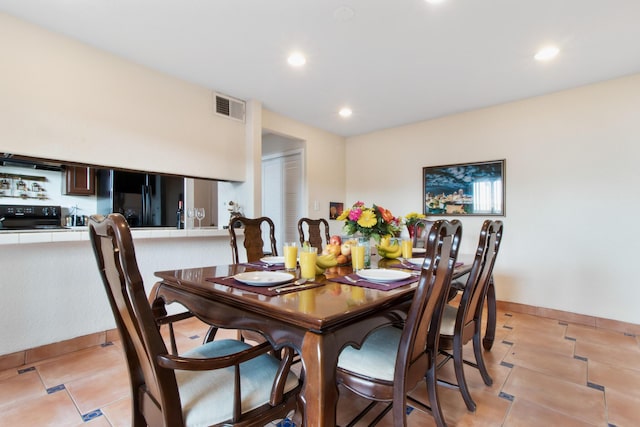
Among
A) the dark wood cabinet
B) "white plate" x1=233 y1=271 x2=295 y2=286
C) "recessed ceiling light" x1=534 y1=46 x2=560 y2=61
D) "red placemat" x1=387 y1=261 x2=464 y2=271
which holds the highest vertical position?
"recessed ceiling light" x1=534 y1=46 x2=560 y2=61

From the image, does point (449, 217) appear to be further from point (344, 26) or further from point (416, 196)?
point (344, 26)

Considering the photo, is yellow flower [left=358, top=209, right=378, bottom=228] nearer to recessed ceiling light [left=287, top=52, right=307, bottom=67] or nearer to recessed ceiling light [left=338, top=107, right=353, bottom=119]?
recessed ceiling light [left=287, top=52, right=307, bottom=67]

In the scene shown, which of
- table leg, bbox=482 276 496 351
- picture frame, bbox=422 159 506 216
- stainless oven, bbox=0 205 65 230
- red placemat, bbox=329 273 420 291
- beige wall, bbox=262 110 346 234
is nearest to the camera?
red placemat, bbox=329 273 420 291

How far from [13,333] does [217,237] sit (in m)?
1.66

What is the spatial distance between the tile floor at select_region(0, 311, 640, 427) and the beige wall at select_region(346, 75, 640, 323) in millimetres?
626

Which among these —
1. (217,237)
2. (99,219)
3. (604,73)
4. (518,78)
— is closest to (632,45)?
(604,73)

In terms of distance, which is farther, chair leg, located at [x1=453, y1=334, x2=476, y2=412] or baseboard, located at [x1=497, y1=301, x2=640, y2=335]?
baseboard, located at [x1=497, y1=301, x2=640, y2=335]

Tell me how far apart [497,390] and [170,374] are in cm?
188

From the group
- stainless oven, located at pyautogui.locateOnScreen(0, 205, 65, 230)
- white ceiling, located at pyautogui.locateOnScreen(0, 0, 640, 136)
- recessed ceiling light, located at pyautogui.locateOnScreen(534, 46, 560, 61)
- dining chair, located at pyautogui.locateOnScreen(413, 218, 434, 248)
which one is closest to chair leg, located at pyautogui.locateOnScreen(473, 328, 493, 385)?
dining chair, located at pyautogui.locateOnScreen(413, 218, 434, 248)

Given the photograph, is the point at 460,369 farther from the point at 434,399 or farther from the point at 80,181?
the point at 80,181

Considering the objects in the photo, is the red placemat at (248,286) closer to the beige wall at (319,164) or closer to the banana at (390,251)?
the banana at (390,251)

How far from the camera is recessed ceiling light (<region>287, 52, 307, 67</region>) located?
2.49m

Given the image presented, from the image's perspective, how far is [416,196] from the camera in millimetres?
4129

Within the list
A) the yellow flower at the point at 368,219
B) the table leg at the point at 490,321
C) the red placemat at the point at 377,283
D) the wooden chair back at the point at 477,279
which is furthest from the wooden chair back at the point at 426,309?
the table leg at the point at 490,321
